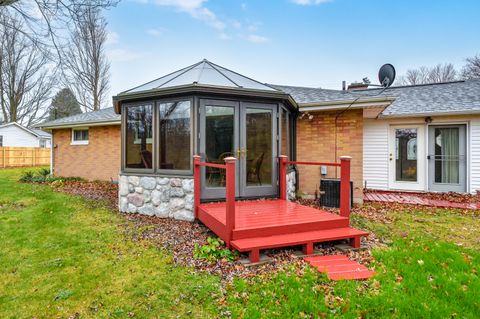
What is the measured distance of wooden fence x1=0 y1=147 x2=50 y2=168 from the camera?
17744mm

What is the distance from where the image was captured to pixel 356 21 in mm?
12164

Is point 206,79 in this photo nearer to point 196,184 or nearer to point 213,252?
point 196,184

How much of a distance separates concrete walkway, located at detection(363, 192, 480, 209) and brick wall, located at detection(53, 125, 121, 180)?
889 cm

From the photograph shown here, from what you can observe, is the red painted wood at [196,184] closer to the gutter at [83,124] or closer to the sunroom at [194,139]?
the sunroom at [194,139]

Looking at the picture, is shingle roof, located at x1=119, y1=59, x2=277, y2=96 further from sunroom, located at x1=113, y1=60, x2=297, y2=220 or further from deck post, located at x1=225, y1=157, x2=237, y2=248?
deck post, located at x1=225, y1=157, x2=237, y2=248

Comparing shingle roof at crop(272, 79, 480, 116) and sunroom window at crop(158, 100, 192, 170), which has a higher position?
shingle roof at crop(272, 79, 480, 116)

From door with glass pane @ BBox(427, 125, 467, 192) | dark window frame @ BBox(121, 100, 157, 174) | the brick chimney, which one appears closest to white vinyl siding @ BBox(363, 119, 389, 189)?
door with glass pane @ BBox(427, 125, 467, 192)

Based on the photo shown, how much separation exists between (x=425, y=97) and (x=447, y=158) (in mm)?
2429

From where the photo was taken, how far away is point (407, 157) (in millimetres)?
8461

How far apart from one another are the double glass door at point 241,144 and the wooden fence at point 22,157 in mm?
19334

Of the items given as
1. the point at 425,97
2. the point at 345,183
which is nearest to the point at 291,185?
the point at 345,183

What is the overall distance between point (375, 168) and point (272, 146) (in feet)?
15.9

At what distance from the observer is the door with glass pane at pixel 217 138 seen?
5.10 m

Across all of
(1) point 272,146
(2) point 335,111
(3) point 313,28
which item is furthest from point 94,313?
(3) point 313,28
